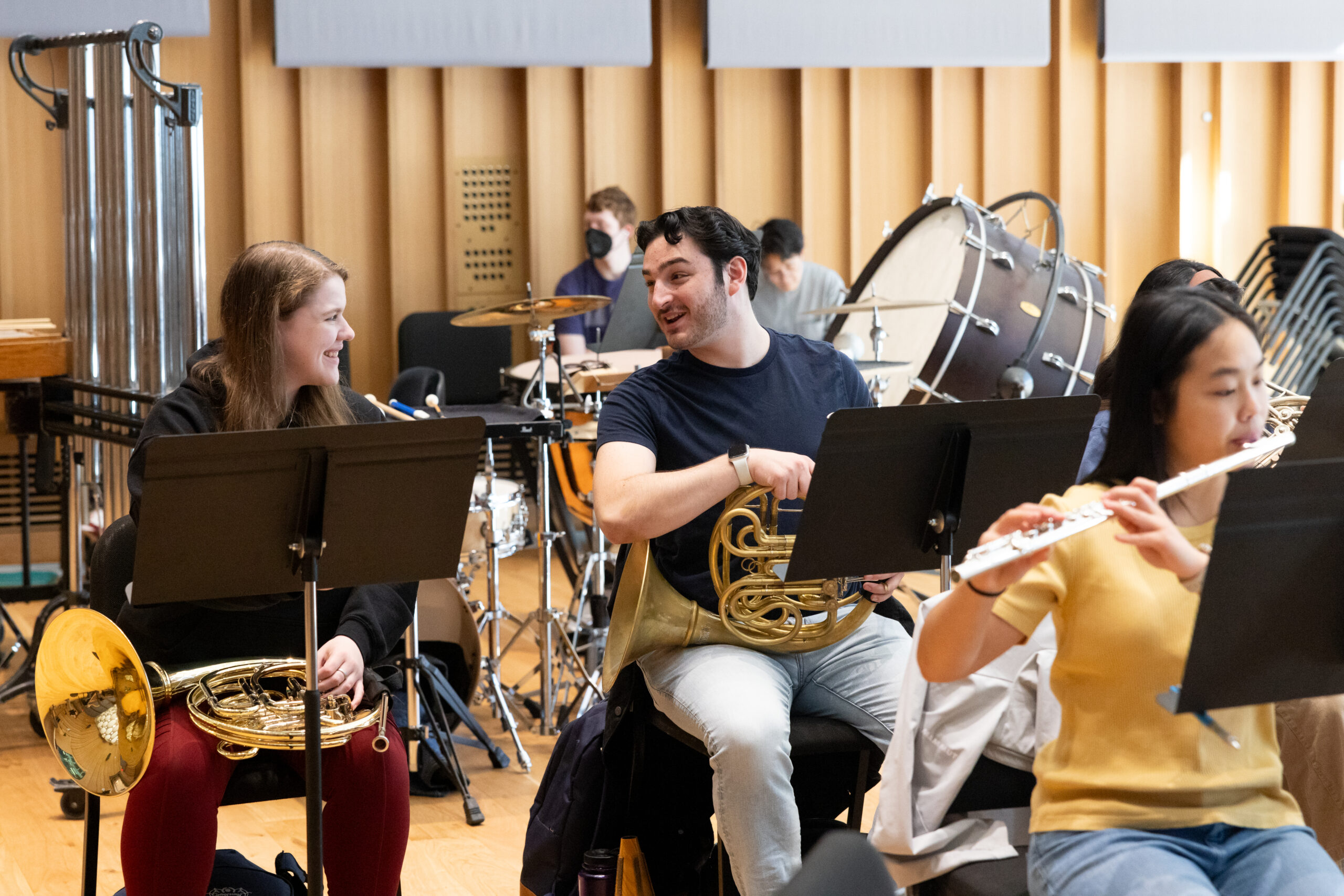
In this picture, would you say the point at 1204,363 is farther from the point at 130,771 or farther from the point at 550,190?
the point at 550,190

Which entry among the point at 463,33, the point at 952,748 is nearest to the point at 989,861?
the point at 952,748

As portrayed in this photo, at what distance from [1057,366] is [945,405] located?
127 inches

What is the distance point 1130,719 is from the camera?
65.9 inches

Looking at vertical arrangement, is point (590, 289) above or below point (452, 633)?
above

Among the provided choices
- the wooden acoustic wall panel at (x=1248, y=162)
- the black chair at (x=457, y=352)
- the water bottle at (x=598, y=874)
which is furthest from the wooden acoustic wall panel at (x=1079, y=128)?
the water bottle at (x=598, y=874)

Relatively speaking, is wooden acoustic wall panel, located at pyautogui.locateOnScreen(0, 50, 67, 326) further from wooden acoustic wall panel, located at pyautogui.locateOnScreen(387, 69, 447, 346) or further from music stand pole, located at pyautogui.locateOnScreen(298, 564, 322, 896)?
music stand pole, located at pyautogui.locateOnScreen(298, 564, 322, 896)

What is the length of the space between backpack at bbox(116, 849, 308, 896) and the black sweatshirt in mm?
378

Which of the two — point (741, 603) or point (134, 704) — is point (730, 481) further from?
point (134, 704)

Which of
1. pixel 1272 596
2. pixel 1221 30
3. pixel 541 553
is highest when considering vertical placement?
pixel 1221 30

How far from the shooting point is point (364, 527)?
6.95 ft

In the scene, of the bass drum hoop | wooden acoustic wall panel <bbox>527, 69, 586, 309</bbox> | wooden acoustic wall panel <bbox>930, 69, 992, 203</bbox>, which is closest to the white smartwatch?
the bass drum hoop

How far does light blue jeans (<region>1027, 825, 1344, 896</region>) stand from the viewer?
1588mm

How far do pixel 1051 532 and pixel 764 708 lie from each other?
869 millimetres

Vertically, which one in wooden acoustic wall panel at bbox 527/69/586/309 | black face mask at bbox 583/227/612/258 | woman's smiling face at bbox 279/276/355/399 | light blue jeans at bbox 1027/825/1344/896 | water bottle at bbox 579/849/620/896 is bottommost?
water bottle at bbox 579/849/620/896
